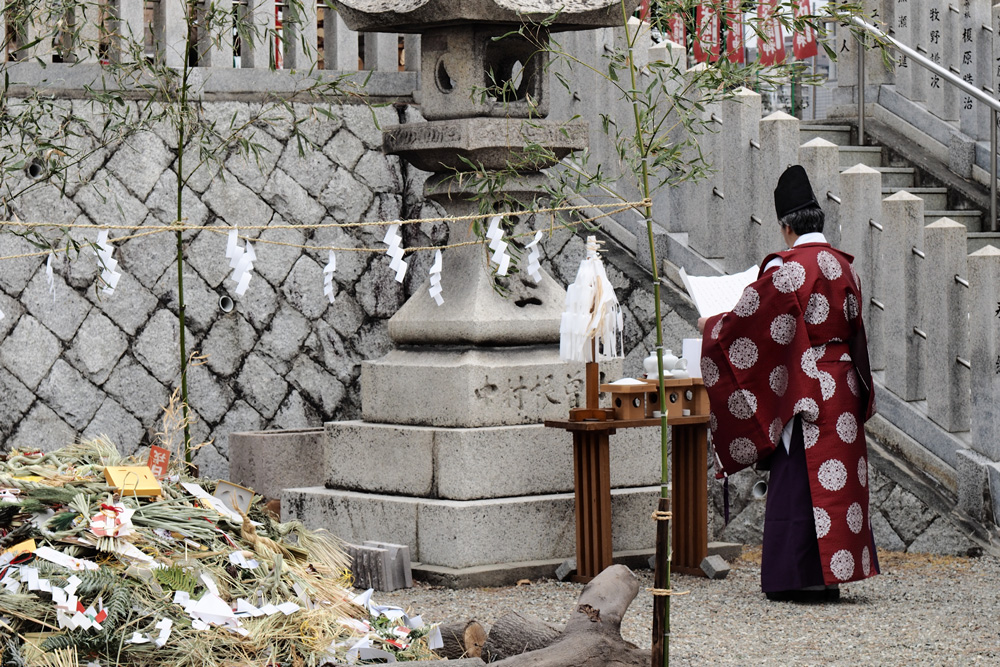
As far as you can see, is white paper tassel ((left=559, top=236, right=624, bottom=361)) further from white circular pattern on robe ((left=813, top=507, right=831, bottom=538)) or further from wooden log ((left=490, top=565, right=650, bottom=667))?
wooden log ((left=490, top=565, right=650, bottom=667))

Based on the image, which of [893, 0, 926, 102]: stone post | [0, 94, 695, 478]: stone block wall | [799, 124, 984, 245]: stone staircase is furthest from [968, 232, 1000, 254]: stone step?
[0, 94, 695, 478]: stone block wall

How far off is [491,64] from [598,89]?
4.60ft

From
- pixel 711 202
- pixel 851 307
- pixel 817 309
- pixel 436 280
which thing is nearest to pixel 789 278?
pixel 817 309

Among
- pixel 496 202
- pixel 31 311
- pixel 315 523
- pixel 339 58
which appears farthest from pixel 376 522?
pixel 339 58

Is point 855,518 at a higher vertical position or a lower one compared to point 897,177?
lower

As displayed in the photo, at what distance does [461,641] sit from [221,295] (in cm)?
374

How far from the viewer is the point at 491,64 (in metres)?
6.66

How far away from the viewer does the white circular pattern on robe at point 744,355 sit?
5.81 metres

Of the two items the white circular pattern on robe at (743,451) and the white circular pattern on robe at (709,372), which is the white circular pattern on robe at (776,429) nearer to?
the white circular pattern on robe at (743,451)

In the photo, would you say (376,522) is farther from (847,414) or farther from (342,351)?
(847,414)

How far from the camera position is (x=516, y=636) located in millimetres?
4121

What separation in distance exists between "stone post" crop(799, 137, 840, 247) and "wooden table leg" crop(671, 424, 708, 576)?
153 centimetres

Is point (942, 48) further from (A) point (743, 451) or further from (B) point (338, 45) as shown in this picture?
(A) point (743, 451)

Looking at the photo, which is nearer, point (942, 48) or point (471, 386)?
point (471, 386)
